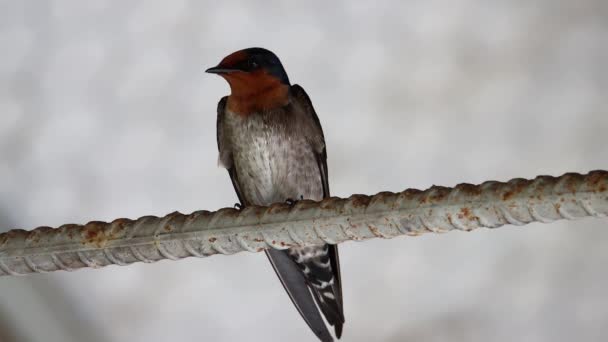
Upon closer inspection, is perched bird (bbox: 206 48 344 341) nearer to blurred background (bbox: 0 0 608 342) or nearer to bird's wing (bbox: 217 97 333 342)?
bird's wing (bbox: 217 97 333 342)

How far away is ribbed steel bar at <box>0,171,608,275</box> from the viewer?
0.87m

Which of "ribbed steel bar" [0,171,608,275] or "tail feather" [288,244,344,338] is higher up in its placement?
"ribbed steel bar" [0,171,608,275]

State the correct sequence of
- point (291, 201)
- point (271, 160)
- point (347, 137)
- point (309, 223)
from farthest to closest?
point (347, 137) → point (271, 160) → point (291, 201) → point (309, 223)

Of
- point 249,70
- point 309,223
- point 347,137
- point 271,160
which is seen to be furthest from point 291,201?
point 309,223

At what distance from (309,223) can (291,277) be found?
768 millimetres

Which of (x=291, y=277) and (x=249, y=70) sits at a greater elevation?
(x=249, y=70)

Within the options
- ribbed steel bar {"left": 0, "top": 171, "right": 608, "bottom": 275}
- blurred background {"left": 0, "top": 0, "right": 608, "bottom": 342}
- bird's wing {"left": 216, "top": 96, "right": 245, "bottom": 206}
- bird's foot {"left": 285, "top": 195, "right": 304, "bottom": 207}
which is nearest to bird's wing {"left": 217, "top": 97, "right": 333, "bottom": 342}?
bird's wing {"left": 216, "top": 96, "right": 245, "bottom": 206}

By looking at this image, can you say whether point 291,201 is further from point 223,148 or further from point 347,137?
point 347,137

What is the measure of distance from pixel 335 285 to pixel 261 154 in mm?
306

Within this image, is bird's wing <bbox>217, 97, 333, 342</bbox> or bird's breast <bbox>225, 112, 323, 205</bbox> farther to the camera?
bird's breast <bbox>225, 112, 323, 205</bbox>

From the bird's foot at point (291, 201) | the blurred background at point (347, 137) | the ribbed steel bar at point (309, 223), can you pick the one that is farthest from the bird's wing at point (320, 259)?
the ribbed steel bar at point (309, 223)

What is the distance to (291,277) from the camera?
179 centimetres

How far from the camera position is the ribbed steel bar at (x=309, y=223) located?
875 mm

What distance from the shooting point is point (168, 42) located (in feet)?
7.37
